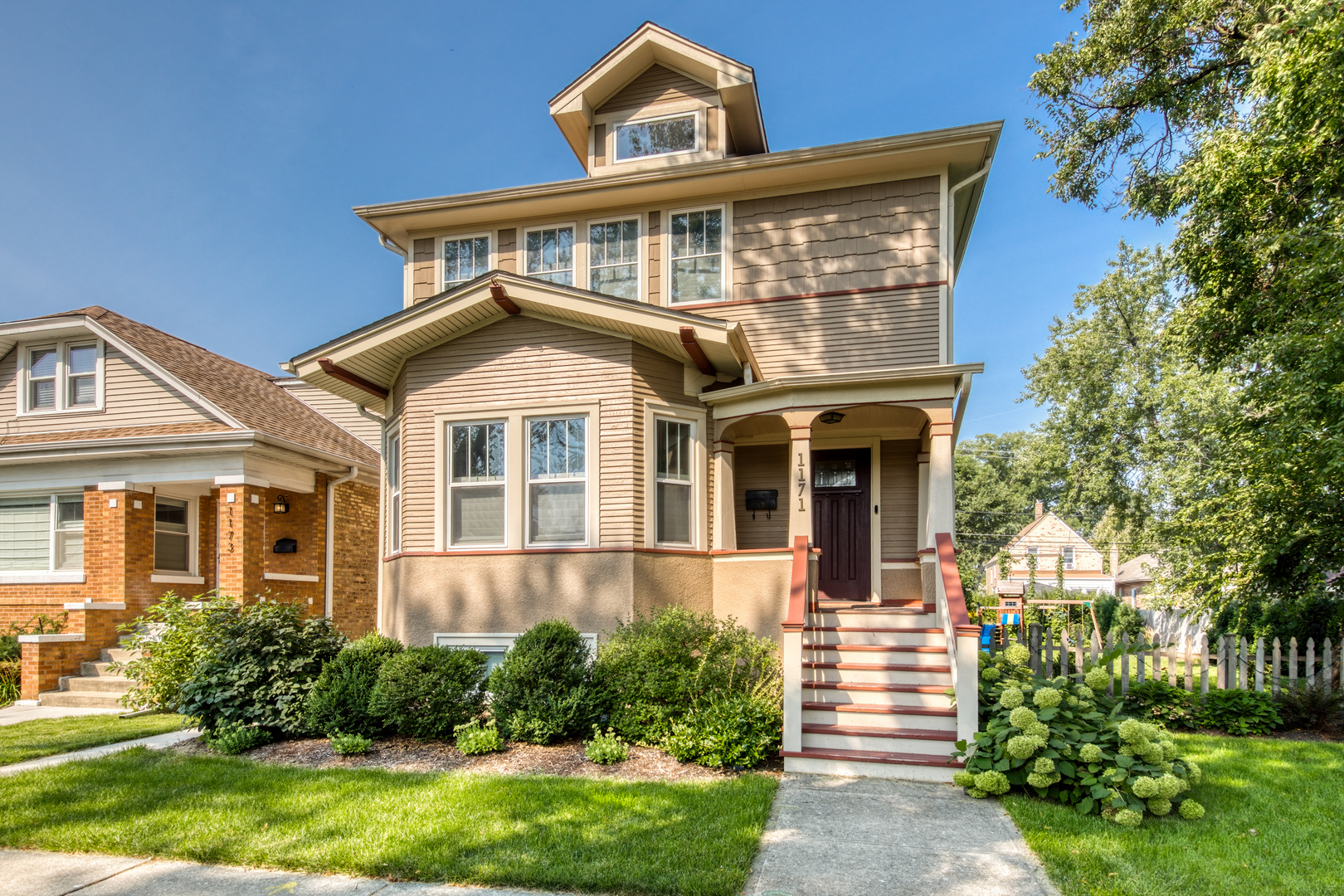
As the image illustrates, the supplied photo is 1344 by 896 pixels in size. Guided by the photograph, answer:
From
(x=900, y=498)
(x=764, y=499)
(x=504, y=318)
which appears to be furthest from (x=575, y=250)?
(x=900, y=498)

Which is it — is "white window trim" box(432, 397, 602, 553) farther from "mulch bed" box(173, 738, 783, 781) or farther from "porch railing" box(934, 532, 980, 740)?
Result: "porch railing" box(934, 532, 980, 740)

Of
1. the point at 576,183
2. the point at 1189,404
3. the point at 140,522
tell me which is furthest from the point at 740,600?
the point at 1189,404

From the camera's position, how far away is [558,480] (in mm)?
9391

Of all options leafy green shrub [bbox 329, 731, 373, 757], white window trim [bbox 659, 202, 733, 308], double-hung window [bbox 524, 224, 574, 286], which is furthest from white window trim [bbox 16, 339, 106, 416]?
white window trim [bbox 659, 202, 733, 308]

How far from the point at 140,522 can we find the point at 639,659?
960 centimetres

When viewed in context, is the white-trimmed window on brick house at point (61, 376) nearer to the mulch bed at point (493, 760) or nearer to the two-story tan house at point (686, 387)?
the two-story tan house at point (686, 387)

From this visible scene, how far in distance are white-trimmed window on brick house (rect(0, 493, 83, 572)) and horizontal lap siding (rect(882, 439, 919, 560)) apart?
1312 cm

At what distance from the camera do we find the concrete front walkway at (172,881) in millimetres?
4234

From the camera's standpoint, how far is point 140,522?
1223 centimetres

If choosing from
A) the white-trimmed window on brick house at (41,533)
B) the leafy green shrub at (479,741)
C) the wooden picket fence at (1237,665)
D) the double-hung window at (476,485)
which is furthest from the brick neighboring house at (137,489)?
the wooden picket fence at (1237,665)

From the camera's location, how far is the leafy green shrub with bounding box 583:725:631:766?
6.88m

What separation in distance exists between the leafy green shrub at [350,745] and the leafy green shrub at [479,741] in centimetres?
89

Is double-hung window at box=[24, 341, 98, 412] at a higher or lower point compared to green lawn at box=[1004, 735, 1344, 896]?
higher

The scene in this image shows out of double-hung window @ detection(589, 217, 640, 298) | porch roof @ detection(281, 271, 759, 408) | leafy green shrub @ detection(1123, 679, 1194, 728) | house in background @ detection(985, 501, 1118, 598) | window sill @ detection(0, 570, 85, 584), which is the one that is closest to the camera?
leafy green shrub @ detection(1123, 679, 1194, 728)
